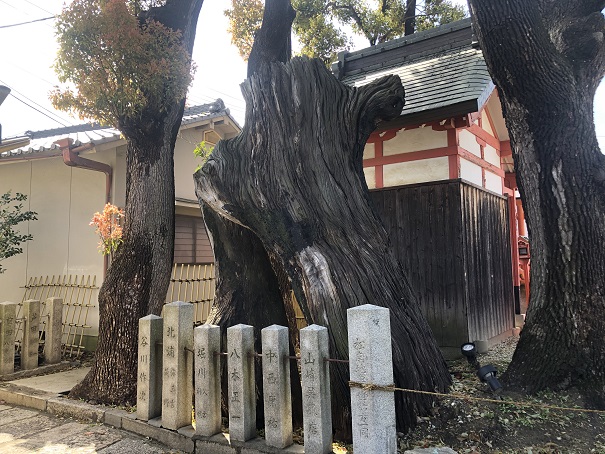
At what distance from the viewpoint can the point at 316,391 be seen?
145 inches

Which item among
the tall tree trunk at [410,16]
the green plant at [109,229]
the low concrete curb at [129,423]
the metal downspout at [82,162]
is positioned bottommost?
the low concrete curb at [129,423]

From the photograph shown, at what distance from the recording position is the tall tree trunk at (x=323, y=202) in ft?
14.4

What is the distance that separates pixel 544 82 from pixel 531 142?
0.66 meters

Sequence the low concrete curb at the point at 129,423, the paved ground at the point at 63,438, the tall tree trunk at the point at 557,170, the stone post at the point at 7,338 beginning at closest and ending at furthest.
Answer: the low concrete curb at the point at 129,423, the tall tree trunk at the point at 557,170, the paved ground at the point at 63,438, the stone post at the point at 7,338

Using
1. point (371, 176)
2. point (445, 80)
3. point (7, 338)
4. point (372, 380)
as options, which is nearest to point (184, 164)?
point (371, 176)

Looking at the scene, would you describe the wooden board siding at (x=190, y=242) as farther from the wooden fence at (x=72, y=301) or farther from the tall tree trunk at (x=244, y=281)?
the tall tree trunk at (x=244, y=281)

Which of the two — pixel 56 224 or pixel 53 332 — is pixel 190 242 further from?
pixel 53 332

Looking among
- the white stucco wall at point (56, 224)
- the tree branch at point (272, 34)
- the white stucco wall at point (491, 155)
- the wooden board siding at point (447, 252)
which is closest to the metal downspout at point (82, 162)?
the white stucco wall at point (56, 224)

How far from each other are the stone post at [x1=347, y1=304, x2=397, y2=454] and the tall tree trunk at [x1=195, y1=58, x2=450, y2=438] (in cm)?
73

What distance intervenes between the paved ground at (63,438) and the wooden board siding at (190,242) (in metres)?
4.74

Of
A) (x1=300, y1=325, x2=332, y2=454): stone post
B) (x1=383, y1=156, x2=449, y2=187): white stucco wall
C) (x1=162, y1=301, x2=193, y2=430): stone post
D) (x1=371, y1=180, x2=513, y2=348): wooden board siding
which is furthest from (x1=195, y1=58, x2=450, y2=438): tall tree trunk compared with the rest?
(x1=371, y1=180, x2=513, y2=348): wooden board siding

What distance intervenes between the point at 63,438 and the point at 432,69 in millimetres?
8703

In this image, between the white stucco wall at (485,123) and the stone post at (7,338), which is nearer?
the stone post at (7,338)

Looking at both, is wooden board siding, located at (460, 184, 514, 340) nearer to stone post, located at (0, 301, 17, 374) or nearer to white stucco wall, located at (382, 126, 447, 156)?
white stucco wall, located at (382, 126, 447, 156)
